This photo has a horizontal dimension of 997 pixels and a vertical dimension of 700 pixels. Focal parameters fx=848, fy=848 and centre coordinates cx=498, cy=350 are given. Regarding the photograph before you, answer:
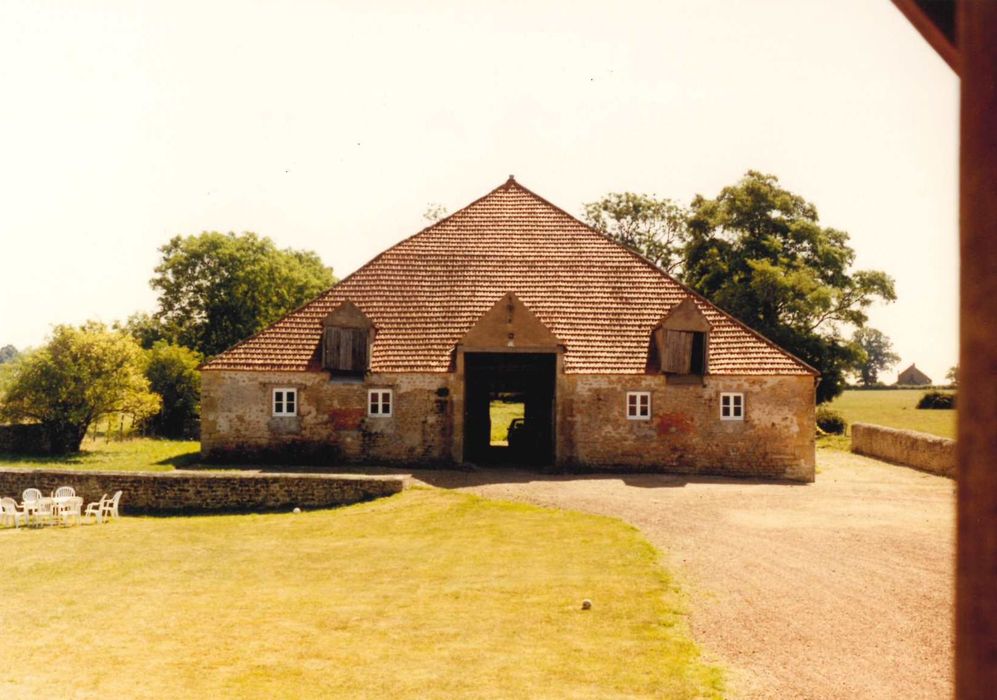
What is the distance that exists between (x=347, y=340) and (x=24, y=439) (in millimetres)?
15132

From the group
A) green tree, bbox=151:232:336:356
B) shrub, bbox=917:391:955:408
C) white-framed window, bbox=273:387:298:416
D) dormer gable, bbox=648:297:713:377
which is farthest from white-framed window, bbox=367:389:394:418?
shrub, bbox=917:391:955:408

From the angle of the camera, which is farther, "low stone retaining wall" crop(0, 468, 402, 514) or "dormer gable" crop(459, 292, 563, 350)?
"dormer gable" crop(459, 292, 563, 350)

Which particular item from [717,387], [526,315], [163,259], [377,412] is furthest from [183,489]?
[163,259]

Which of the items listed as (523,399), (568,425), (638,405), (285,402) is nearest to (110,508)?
(285,402)

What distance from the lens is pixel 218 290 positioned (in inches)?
2403

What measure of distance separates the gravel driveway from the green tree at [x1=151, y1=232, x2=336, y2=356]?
127 ft

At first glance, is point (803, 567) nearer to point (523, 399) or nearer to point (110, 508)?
point (110, 508)

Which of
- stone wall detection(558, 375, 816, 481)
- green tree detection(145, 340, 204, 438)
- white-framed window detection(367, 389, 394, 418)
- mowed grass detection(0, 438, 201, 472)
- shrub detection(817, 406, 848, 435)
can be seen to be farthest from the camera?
shrub detection(817, 406, 848, 435)

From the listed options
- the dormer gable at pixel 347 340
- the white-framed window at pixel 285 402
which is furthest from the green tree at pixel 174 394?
the dormer gable at pixel 347 340

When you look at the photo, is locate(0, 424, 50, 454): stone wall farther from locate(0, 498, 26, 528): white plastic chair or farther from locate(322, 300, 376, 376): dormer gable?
locate(322, 300, 376, 376): dormer gable

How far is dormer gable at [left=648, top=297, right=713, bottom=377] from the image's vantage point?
1061 inches

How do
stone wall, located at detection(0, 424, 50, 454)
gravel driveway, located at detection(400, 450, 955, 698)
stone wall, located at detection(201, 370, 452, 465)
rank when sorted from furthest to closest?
1. stone wall, located at detection(0, 424, 50, 454)
2. stone wall, located at detection(201, 370, 452, 465)
3. gravel driveway, located at detection(400, 450, 955, 698)

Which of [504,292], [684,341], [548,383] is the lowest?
[548,383]

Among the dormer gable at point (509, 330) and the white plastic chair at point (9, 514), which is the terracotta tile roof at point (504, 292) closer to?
the dormer gable at point (509, 330)
